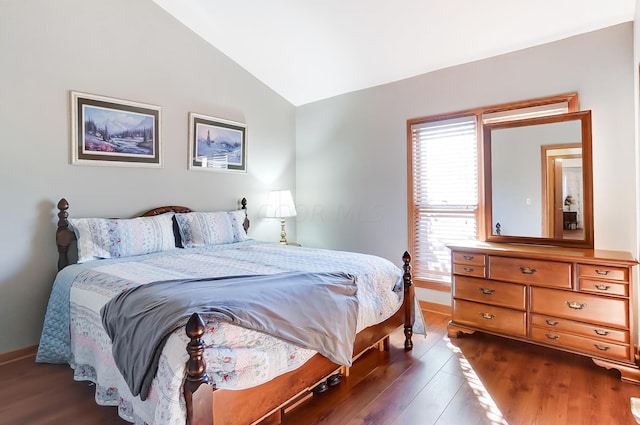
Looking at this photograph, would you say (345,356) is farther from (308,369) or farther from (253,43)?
(253,43)

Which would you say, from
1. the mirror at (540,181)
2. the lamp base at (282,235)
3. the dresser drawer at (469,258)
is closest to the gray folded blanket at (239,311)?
the dresser drawer at (469,258)

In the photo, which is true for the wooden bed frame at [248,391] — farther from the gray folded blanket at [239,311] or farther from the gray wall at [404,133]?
the gray wall at [404,133]

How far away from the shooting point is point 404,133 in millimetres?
3734

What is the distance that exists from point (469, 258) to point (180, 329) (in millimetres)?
2335

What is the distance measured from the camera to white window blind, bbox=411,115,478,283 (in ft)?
11.0

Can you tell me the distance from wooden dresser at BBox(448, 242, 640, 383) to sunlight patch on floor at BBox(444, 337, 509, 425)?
0.46 metres

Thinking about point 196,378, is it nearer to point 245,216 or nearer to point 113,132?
point 113,132

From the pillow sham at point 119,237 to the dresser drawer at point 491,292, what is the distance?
2573 millimetres

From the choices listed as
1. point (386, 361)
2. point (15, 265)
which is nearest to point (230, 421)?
point (386, 361)

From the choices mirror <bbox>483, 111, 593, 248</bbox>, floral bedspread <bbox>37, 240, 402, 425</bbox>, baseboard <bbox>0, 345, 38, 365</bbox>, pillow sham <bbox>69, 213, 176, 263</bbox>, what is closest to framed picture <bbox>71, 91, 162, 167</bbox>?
pillow sham <bbox>69, 213, 176, 263</bbox>

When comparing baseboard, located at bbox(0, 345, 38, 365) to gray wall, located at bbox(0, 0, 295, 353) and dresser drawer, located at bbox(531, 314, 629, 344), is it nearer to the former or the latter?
gray wall, located at bbox(0, 0, 295, 353)

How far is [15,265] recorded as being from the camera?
2.62 m

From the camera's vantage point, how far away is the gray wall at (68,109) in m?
2.58

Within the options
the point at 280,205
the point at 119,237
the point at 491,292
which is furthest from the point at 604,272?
the point at 119,237
